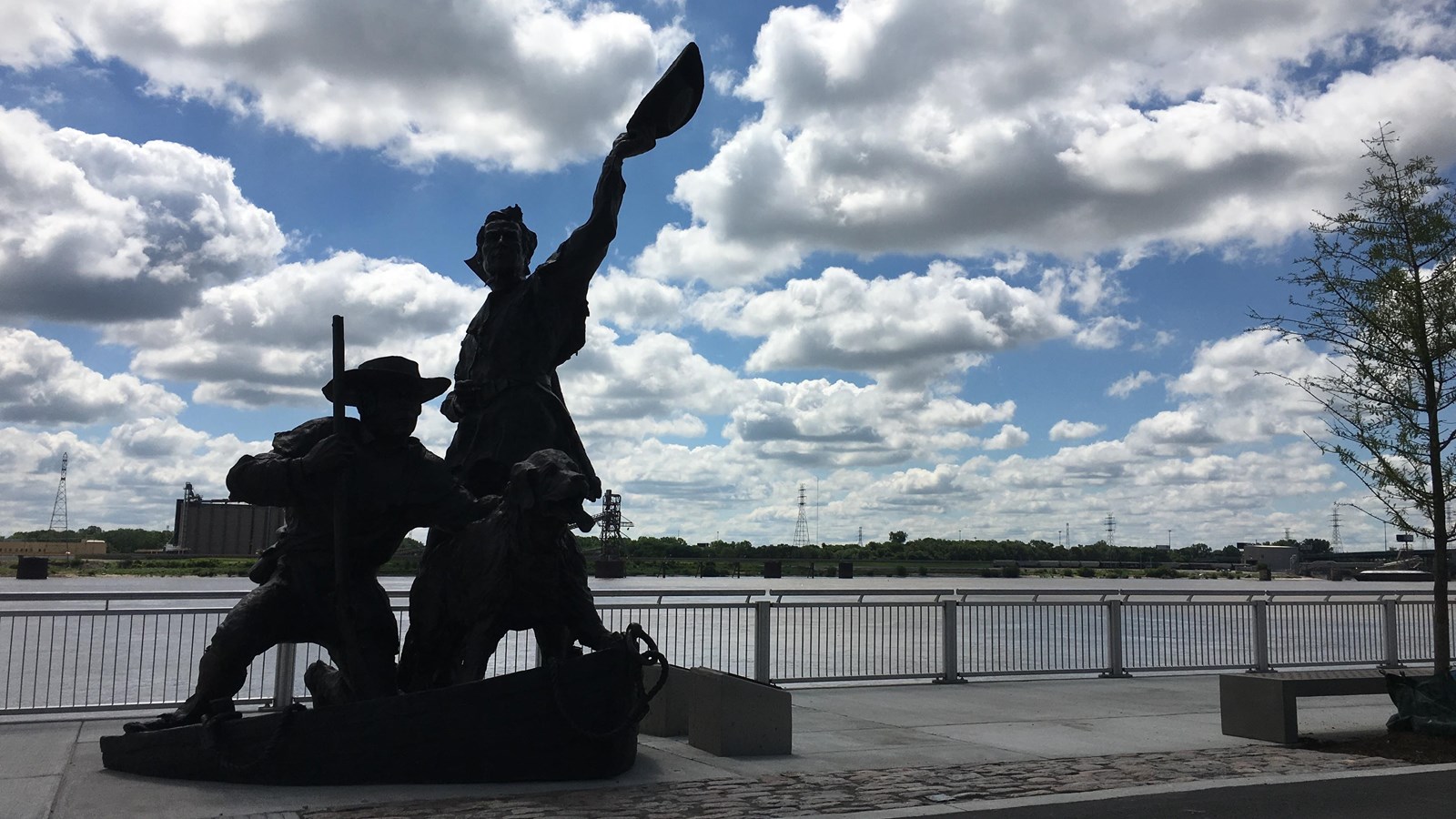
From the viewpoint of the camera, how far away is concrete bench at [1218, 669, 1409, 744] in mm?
9141

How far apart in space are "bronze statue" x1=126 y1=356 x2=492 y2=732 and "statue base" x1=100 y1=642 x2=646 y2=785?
0.95 feet

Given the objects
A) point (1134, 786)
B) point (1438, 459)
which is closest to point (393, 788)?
point (1134, 786)

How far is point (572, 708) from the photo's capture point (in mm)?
6492

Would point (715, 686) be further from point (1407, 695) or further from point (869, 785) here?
point (1407, 695)

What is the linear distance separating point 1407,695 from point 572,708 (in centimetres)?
721

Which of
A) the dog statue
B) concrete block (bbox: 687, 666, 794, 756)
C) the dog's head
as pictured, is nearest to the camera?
the dog's head

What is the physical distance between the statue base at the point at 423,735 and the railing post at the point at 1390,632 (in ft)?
42.7

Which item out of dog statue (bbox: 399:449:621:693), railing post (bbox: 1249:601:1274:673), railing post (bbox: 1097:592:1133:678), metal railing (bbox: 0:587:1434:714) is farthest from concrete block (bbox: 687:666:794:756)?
railing post (bbox: 1249:601:1274:673)

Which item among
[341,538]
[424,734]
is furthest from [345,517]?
[424,734]

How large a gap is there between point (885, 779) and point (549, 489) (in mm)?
2885

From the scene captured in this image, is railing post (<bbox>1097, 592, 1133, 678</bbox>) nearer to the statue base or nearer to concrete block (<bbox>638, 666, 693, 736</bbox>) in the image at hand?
concrete block (<bbox>638, 666, 693, 736</bbox>)

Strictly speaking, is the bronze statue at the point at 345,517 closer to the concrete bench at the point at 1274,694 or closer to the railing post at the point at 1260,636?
the concrete bench at the point at 1274,694

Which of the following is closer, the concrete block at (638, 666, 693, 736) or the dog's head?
the dog's head

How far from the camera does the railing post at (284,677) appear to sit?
395 inches
